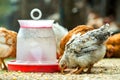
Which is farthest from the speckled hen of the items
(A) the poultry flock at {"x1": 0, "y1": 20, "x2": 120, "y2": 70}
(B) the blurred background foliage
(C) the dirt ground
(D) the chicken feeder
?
(B) the blurred background foliage

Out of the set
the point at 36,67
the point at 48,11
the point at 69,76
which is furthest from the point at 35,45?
the point at 48,11

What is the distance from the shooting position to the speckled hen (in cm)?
429

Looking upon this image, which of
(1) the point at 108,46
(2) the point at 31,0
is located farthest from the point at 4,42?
(2) the point at 31,0

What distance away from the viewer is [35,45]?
457 cm

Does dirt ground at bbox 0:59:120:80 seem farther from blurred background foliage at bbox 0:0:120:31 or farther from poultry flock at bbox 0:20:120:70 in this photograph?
blurred background foliage at bbox 0:0:120:31

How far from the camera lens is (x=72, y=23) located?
9.02 meters

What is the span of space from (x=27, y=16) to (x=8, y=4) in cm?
80

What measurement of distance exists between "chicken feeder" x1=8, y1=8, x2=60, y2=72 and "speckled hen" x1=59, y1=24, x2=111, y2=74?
0.81 feet

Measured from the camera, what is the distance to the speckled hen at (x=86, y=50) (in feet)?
14.1

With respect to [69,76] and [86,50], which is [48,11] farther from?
[69,76]

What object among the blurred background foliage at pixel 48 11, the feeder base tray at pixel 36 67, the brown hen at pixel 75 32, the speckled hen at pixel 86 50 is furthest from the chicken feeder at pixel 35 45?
the blurred background foliage at pixel 48 11

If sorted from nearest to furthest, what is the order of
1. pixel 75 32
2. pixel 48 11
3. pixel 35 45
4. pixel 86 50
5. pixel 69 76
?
1. pixel 69 76
2. pixel 86 50
3. pixel 35 45
4. pixel 75 32
5. pixel 48 11

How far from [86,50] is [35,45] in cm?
50

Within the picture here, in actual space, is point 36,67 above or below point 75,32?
below
